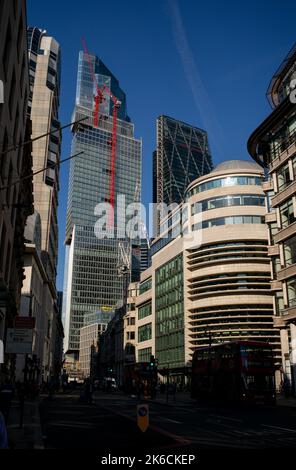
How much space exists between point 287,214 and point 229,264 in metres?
35.4

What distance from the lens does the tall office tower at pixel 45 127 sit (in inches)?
3944

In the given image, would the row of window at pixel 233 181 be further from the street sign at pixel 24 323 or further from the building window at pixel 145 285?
the street sign at pixel 24 323

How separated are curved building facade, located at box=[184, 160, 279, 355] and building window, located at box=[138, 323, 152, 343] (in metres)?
23.9

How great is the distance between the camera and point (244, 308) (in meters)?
→ 74.4

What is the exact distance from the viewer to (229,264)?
77.1 m

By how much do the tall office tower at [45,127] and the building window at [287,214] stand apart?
207 ft

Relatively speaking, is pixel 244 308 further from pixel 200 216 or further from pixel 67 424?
pixel 67 424

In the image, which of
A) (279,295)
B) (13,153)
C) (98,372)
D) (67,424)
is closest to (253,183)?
(279,295)

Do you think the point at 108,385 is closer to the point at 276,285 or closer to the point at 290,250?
the point at 276,285

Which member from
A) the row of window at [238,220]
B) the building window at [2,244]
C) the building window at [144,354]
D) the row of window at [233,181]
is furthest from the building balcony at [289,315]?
the building window at [144,354]

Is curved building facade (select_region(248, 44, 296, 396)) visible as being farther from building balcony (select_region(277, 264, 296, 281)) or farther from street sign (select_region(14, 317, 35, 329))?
street sign (select_region(14, 317, 35, 329))

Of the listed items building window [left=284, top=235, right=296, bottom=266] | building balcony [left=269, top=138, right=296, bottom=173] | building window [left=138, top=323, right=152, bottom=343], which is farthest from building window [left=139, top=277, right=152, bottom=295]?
building window [left=284, top=235, right=296, bottom=266]

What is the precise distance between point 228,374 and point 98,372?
15883 centimetres

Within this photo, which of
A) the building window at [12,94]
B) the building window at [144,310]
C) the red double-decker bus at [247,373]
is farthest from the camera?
the building window at [144,310]
